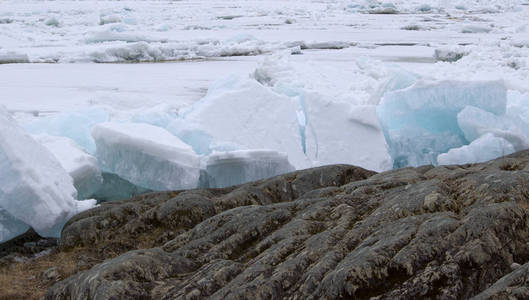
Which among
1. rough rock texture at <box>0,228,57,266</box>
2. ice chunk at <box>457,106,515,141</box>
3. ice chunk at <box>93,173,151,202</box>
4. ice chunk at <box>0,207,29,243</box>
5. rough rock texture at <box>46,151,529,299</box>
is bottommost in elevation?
ice chunk at <box>93,173,151,202</box>

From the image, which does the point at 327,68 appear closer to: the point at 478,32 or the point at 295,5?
the point at 478,32

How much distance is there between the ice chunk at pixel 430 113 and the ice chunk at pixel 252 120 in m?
1.19

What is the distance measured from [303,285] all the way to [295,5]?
2772 centimetres

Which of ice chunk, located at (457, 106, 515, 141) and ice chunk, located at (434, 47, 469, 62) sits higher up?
ice chunk, located at (457, 106, 515, 141)

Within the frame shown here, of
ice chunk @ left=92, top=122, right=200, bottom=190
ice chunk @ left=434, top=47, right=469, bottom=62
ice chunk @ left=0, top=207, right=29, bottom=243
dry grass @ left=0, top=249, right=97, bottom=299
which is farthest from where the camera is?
ice chunk @ left=434, top=47, right=469, bottom=62

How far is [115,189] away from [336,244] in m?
3.58

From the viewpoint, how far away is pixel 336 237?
311cm

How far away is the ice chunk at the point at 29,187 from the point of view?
174 inches

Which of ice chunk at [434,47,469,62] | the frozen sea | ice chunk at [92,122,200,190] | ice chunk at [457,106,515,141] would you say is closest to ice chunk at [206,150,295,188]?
the frozen sea

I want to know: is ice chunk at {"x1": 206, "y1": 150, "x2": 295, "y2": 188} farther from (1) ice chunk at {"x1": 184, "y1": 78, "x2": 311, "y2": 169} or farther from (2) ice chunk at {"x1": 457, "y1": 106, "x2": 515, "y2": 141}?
(2) ice chunk at {"x1": 457, "y1": 106, "x2": 515, "y2": 141}

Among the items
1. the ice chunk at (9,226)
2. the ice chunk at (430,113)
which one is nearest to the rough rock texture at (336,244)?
the ice chunk at (9,226)

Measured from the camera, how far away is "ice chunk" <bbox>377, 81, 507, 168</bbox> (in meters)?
6.55

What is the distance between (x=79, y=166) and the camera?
541 cm

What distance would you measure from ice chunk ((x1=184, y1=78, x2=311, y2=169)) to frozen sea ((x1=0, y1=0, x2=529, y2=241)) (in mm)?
17
